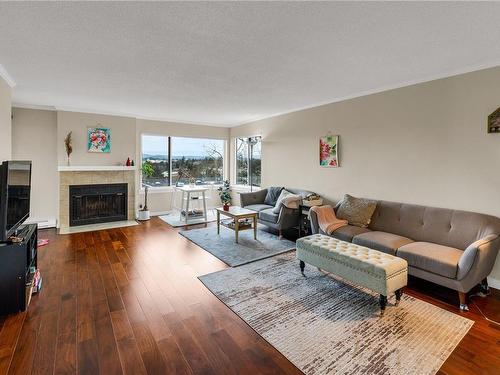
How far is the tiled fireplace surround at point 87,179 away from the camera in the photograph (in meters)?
5.37

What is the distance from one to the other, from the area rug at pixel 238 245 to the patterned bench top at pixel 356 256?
93cm

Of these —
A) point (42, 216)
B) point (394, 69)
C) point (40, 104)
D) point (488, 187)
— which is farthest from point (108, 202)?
point (488, 187)

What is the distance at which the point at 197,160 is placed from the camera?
7551 mm

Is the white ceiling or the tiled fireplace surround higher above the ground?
the white ceiling

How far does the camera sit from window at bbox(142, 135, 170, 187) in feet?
22.1

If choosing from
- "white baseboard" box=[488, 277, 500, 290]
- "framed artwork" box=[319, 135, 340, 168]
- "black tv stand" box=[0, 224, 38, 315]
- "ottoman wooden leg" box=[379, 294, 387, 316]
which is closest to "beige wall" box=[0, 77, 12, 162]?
"black tv stand" box=[0, 224, 38, 315]

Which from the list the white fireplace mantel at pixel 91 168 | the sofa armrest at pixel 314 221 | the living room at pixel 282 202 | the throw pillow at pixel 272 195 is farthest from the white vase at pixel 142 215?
the sofa armrest at pixel 314 221

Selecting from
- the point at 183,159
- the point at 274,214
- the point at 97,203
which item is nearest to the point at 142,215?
→ the point at 97,203

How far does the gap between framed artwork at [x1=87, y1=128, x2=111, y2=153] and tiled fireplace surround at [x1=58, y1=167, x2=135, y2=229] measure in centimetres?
50

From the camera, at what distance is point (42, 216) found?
17.8ft

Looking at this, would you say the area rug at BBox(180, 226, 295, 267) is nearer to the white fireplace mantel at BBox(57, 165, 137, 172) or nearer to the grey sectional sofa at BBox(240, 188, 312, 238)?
the grey sectional sofa at BBox(240, 188, 312, 238)

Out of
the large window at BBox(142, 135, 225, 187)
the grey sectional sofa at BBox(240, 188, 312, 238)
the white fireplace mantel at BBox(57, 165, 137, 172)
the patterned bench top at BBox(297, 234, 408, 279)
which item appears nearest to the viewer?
the patterned bench top at BBox(297, 234, 408, 279)

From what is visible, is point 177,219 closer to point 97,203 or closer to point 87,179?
point 97,203

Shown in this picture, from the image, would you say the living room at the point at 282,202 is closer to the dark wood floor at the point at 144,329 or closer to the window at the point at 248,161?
the dark wood floor at the point at 144,329
